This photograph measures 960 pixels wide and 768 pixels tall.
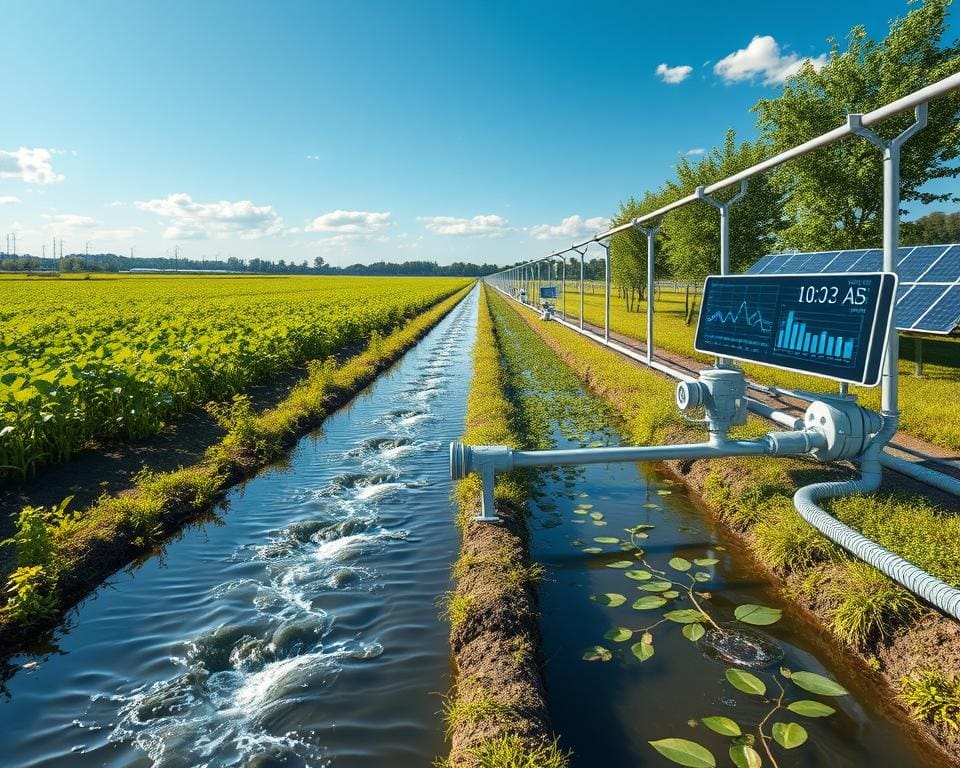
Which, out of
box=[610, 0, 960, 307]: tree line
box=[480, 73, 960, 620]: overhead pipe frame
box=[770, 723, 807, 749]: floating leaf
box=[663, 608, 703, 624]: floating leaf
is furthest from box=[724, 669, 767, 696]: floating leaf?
box=[610, 0, 960, 307]: tree line

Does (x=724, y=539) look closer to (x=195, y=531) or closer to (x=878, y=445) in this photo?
(x=878, y=445)

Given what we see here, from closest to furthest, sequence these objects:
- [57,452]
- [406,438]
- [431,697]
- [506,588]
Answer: [431,697] < [506,588] < [57,452] < [406,438]

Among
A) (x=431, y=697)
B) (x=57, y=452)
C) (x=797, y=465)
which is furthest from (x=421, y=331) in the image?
(x=431, y=697)

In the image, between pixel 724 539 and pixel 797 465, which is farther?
pixel 797 465

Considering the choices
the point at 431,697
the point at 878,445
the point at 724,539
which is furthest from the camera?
the point at 724,539

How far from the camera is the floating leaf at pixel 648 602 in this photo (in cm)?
473

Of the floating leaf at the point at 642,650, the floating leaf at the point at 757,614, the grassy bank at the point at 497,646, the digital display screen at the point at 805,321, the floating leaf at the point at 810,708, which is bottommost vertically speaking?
the floating leaf at the point at 642,650

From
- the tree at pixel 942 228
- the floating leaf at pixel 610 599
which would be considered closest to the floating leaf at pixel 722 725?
the floating leaf at pixel 610 599

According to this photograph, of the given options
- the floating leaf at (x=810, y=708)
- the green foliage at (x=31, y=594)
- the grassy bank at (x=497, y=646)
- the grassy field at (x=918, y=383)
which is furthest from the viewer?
the grassy field at (x=918, y=383)

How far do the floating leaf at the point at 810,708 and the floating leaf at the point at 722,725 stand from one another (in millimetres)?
425

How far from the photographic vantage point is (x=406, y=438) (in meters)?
10.3

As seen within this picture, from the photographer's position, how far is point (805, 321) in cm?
572

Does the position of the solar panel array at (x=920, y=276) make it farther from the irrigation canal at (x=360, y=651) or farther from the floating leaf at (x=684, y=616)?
the floating leaf at (x=684, y=616)

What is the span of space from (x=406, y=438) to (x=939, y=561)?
25.0ft
